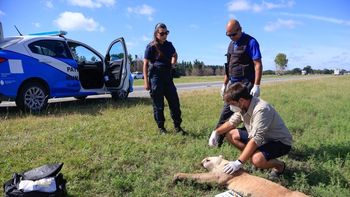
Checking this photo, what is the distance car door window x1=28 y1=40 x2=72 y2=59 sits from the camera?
854 centimetres

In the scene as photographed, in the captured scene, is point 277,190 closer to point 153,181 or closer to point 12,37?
point 153,181

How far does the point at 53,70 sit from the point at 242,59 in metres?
4.87

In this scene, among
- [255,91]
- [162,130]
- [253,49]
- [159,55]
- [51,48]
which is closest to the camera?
[255,91]

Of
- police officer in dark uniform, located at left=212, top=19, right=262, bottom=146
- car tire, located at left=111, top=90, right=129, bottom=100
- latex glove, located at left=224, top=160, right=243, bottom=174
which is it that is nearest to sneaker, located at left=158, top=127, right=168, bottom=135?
police officer in dark uniform, located at left=212, top=19, right=262, bottom=146

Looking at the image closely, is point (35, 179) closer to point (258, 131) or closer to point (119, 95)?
point (258, 131)

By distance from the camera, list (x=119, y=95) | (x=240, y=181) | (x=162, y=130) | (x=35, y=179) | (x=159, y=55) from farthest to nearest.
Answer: (x=119, y=95) → (x=162, y=130) → (x=159, y=55) → (x=240, y=181) → (x=35, y=179)

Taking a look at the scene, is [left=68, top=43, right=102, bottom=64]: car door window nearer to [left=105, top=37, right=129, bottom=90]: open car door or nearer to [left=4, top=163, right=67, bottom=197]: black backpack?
[left=105, top=37, right=129, bottom=90]: open car door

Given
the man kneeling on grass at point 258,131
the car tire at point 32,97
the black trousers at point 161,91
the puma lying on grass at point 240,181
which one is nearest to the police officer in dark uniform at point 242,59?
the man kneeling on grass at point 258,131

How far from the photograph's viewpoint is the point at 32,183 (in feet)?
12.1

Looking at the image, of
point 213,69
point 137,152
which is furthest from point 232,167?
point 213,69

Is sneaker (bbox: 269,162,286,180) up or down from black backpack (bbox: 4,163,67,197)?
down

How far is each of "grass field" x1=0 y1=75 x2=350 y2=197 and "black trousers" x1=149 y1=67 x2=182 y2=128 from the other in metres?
0.32

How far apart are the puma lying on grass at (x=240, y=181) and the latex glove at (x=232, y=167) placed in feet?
0.24

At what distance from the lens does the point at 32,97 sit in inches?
332
